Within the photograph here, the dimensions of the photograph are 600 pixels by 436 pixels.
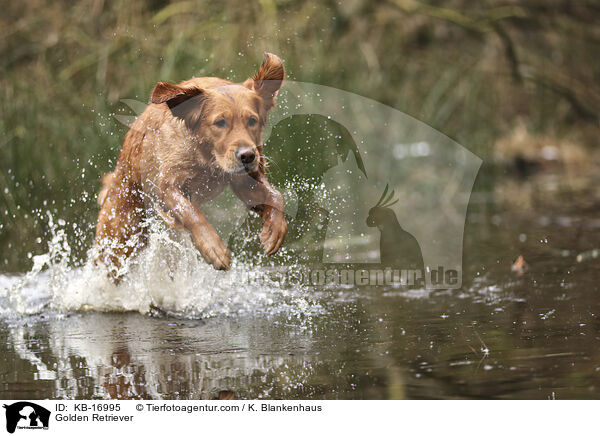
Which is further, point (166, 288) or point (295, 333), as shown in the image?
point (166, 288)

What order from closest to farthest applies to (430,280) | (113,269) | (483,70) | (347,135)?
1. (113,269)
2. (430,280)
3. (347,135)
4. (483,70)

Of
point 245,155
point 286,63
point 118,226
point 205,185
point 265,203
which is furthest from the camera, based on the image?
point 286,63

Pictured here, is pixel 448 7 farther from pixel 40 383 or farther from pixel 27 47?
pixel 40 383

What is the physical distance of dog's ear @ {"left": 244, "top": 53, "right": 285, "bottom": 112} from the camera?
356 centimetres

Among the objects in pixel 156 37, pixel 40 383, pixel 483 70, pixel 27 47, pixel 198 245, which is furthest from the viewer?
pixel 483 70

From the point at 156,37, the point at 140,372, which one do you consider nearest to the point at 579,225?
the point at 156,37

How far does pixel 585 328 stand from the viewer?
3.59m

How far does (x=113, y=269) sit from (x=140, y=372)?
1.34 meters

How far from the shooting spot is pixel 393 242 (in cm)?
614

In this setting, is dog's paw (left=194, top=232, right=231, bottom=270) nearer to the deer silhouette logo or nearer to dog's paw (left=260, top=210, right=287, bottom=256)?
dog's paw (left=260, top=210, right=287, bottom=256)

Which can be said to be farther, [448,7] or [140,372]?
[448,7]

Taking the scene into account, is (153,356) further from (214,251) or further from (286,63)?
(286,63)

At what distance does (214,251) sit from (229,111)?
23.0 inches
